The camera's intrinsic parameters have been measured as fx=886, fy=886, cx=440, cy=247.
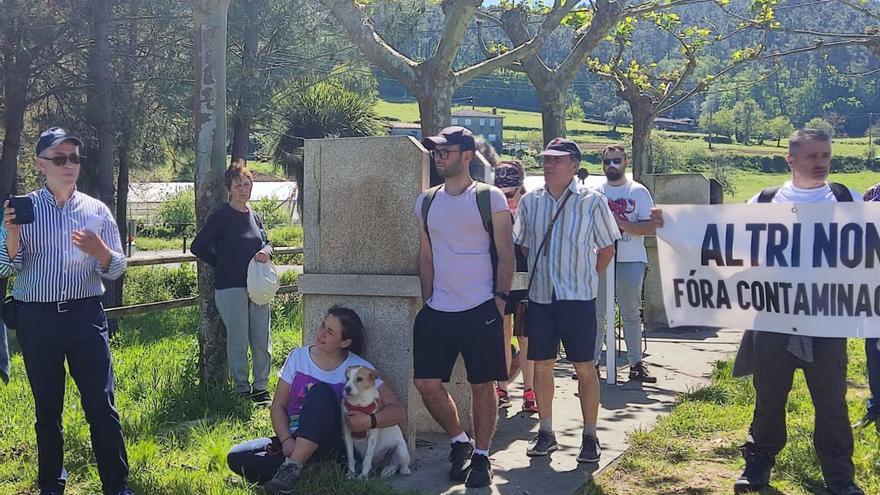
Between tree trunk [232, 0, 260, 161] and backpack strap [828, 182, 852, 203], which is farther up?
tree trunk [232, 0, 260, 161]

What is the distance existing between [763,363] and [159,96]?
1105 centimetres

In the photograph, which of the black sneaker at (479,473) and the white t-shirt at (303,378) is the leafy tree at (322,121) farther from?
the black sneaker at (479,473)

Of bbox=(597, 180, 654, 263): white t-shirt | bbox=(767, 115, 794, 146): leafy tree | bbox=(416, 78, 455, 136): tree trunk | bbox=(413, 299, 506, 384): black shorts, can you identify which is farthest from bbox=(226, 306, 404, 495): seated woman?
bbox=(767, 115, 794, 146): leafy tree

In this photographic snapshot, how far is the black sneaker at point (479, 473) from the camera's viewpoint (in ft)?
15.5

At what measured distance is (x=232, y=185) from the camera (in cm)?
654

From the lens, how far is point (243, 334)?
6637mm

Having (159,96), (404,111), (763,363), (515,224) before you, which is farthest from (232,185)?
(404,111)

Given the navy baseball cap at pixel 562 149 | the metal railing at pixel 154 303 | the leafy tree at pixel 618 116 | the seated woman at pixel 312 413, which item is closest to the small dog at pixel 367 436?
the seated woman at pixel 312 413

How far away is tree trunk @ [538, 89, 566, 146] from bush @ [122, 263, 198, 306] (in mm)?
7002

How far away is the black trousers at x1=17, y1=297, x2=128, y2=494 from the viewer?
4.39 metres

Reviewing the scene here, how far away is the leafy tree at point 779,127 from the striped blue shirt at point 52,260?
287ft

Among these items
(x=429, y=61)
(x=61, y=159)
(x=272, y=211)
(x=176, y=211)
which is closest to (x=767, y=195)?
(x=61, y=159)

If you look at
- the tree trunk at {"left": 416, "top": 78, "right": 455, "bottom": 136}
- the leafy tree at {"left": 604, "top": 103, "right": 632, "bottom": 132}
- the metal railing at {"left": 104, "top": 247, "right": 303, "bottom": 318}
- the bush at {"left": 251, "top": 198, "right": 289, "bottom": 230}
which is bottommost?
the metal railing at {"left": 104, "top": 247, "right": 303, "bottom": 318}

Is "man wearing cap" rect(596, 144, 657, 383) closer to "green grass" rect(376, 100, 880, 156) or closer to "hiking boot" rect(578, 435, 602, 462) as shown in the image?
"hiking boot" rect(578, 435, 602, 462)
